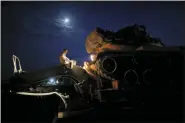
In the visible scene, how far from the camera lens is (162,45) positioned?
2.44 m

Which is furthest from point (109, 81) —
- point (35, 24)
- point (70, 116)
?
point (35, 24)

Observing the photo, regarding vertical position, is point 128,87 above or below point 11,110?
above

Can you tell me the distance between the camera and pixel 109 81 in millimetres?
2436

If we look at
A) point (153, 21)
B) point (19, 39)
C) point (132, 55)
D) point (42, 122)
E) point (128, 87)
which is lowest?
point (42, 122)

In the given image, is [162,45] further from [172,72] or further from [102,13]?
[102,13]

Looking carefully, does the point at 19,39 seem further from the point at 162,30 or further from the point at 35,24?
the point at 162,30

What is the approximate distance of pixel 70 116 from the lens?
240 centimetres

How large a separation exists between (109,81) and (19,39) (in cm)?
89

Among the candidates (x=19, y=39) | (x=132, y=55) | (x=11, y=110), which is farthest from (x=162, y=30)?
(x=11, y=110)

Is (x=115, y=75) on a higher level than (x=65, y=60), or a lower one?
lower

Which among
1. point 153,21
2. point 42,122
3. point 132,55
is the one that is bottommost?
point 42,122

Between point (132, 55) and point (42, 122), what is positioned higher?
point (132, 55)

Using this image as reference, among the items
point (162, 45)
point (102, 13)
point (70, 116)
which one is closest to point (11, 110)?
point (70, 116)

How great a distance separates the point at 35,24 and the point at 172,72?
1.31m
